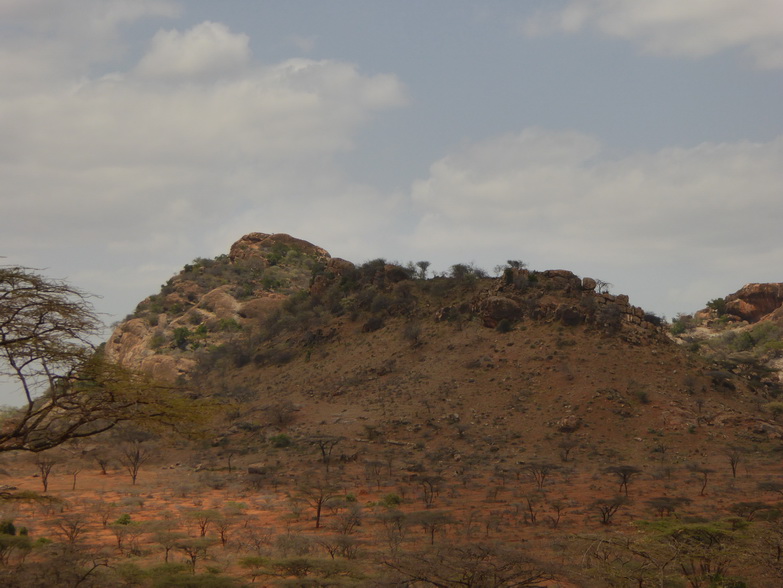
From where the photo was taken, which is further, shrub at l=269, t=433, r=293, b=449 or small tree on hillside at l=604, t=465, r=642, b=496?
shrub at l=269, t=433, r=293, b=449

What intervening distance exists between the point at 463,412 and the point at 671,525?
84.2 feet

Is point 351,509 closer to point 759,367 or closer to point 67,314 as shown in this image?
point 67,314

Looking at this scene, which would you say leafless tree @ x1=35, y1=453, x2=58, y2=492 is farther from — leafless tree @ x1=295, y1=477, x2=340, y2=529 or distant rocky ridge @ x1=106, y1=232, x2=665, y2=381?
leafless tree @ x1=295, y1=477, x2=340, y2=529

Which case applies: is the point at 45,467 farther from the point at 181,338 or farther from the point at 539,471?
the point at 181,338

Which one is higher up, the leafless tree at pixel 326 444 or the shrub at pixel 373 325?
the shrub at pixel 373 325

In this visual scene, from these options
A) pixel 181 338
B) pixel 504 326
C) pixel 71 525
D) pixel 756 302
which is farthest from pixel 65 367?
pixel 756 302

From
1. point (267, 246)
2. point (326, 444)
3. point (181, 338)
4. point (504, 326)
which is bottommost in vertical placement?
point (326, 444)

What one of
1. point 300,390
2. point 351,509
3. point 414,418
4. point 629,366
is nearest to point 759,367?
Result: point 629,366

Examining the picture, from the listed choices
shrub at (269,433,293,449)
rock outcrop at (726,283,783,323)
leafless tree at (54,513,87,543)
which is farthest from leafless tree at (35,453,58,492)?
rock outcrop at (726,283,783,323)

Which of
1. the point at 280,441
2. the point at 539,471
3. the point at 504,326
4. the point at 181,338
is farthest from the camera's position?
the point at 181,338

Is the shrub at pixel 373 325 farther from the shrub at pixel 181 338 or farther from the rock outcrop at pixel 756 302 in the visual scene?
the rock outcrop at pixel 756 302

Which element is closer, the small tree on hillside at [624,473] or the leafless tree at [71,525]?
the leafless tree at [71,525]

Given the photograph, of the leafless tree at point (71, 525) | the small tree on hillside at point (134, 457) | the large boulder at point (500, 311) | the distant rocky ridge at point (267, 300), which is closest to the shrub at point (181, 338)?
the distant rocky ridge at point (267, 300)

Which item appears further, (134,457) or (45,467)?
(134,457)
